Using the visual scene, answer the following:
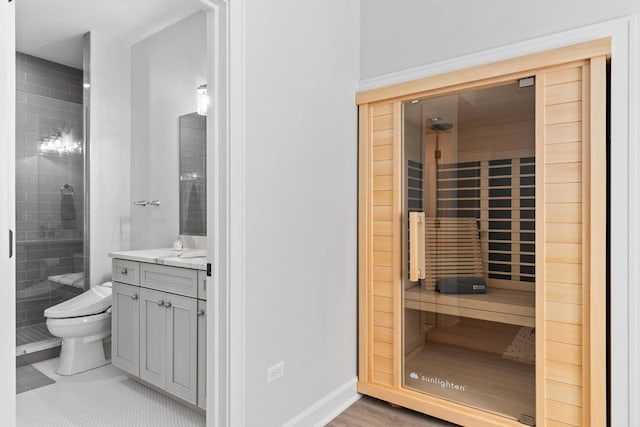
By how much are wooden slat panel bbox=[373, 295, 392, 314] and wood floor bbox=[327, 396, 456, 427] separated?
1.90 ft

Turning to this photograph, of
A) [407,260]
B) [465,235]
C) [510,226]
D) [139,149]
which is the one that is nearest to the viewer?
[510,226]

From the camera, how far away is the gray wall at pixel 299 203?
189 cm

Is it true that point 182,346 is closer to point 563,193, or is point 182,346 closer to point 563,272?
point 563,272

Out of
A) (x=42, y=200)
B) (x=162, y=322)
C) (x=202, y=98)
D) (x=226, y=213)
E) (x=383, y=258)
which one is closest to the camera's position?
(x=226, y=213)

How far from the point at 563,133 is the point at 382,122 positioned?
3.25 feet

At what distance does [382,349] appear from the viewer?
248 cm

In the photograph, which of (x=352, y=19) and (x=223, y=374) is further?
(x=352, y=19)

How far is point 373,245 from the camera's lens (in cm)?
253

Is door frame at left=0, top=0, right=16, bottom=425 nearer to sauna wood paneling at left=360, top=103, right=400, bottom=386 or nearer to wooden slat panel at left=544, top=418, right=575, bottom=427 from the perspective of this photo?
sauna wood paneling at left=360, top=103, right=400, bottom=386

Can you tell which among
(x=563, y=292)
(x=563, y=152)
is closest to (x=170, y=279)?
(x=563, y=292)

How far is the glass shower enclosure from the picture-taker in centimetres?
351

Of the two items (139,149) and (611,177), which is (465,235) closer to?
(611,177)
